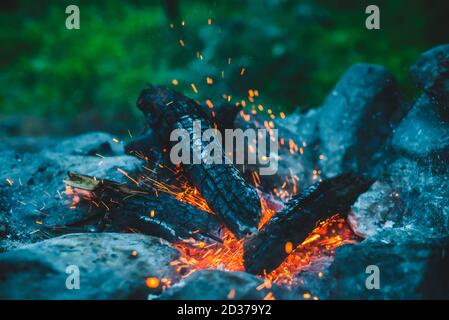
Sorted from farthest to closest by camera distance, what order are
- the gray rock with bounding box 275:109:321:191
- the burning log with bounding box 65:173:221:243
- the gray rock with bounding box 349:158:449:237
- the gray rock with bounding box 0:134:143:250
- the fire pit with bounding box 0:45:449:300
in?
1. the gray rock with bounding box 275:109:321:191
2. the gray rock with bounding box 0:134:143:250
3. the gray rock with bounding box 349:158:449:237
4. the burning log with bounding box 65:173:221:243
5. the fire pit with bounding box 0:45:449:300

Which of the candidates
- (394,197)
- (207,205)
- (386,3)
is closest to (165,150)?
(207,205)

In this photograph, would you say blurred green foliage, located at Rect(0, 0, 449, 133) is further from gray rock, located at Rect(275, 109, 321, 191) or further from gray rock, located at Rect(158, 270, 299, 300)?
gray rock, located at Rect(158, 270, 299, 300)

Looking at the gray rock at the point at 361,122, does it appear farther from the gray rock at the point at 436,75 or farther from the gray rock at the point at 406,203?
the gray rock at the point at 436,75

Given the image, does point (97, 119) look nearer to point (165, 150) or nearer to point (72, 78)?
point (72, 78)

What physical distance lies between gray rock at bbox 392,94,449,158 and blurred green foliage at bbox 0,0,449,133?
140 inches

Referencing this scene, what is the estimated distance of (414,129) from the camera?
4.16 meters

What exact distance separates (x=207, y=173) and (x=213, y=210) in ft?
1.10

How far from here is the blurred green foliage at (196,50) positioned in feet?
26.7

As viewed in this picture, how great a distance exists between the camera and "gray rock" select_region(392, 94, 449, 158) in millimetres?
3799

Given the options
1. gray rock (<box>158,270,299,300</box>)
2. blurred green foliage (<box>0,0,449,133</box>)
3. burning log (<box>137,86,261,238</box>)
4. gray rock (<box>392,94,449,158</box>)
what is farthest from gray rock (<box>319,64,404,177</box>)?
blurred green foliage (<box>0,0,449,133</box>)

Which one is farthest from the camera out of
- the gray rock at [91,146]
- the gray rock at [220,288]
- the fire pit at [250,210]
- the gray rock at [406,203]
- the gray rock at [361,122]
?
the gray rock at [91,146]

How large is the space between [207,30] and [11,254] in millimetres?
7064

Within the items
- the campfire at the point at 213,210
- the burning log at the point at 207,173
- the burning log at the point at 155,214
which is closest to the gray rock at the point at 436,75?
the campfire at the point at 213,210

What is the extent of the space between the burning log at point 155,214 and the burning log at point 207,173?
17 centimetres
